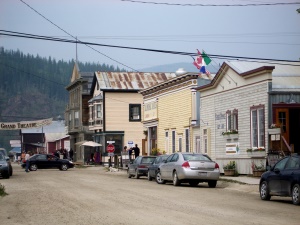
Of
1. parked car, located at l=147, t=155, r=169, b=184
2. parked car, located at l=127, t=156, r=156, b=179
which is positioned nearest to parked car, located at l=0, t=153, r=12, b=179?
parked car, located at l=127, t=156, r=156, b=179

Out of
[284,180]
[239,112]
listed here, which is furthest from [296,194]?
[239,112]

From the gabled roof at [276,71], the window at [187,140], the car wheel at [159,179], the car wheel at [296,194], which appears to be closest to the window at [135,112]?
the window at [187,140]

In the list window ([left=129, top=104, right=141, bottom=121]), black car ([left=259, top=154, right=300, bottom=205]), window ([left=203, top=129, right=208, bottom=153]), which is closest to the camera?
black car ([left=259, top=154, right=300, bottom=205])

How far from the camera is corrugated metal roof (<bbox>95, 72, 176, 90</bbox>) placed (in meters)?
75.2

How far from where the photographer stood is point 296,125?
34812mm

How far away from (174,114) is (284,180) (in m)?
30.6

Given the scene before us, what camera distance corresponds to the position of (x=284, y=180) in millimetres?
21406

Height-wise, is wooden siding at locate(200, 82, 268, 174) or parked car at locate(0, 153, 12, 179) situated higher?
wooden siding at locate(200, 82, 268, 174)

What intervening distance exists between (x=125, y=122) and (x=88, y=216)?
59.1m

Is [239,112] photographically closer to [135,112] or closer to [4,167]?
[4,167]

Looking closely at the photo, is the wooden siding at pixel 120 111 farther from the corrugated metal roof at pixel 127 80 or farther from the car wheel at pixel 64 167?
the car wheel at pixel 64 167

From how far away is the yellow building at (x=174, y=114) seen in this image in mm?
47719

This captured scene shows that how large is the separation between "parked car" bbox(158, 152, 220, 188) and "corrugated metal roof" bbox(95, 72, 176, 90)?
4432 cm

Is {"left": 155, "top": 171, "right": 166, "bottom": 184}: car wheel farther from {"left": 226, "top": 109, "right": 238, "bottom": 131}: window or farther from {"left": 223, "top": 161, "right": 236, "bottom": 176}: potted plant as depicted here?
{"left": 226, "top": 109, "right": 238, "bottom": 131}: window
